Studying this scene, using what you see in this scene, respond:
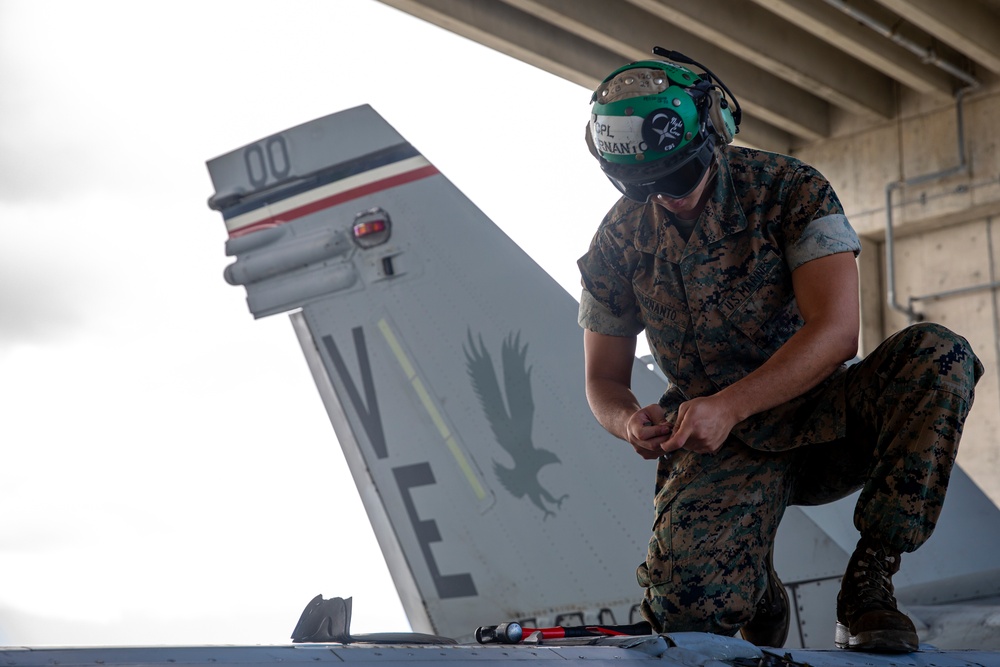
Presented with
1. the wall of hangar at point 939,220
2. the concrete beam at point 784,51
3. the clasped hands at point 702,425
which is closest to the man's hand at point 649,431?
the clasped hands at point 702,425

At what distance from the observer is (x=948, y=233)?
8508mm

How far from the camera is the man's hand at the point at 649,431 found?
5.76 ft

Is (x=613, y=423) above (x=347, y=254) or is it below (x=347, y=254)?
below

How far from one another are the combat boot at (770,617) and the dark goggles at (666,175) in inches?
25.7

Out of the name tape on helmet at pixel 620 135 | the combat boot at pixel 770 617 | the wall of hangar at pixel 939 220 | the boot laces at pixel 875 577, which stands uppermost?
the wall of hangar at pixel 939 220

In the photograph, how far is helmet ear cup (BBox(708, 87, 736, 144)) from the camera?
6.14 ft

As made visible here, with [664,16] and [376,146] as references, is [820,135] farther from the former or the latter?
[376,146]

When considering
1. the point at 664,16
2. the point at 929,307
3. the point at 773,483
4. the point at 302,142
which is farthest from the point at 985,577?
Answer: the point at 929,307

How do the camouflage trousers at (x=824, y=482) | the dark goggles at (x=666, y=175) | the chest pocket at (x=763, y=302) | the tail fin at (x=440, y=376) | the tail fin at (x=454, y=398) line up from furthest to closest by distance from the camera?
1. the tail fin at (x=440, y=376)
2. the tail fin at (x=454, y=398)
3. the chest pocket at (x=763, y=302)
4. the dark goggles at (x=666, y=175)
5. the camouflage trousers at (x=824, y=482)

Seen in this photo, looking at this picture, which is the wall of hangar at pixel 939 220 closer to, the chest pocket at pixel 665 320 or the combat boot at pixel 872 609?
the chest pocket at pixel 665 320

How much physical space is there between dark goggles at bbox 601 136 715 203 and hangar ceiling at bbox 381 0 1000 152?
4.91 m

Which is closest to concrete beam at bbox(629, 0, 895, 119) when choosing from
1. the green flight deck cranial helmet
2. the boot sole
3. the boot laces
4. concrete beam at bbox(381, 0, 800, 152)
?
concrete beam at bbox(381, 0, 800, 152)

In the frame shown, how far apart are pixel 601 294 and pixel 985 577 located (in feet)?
5.40

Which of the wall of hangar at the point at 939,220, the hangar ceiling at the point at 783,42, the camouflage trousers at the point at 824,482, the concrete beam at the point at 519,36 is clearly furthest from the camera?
the wall of hangar at the point at 939,220
